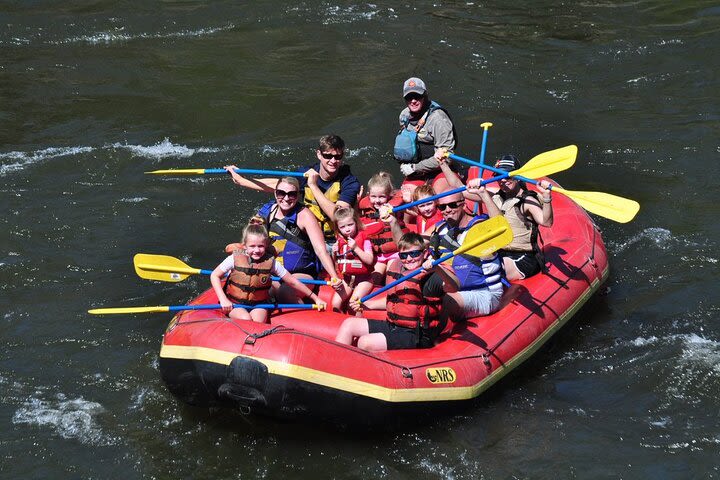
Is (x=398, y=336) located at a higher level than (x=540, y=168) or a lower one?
lower

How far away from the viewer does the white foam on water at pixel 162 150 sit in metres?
10.7

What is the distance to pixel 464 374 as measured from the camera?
246 inches

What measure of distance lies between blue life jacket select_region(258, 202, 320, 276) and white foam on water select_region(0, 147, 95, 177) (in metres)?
4.44

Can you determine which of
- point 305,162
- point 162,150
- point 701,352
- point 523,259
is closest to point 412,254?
point 523,259

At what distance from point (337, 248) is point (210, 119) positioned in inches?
204

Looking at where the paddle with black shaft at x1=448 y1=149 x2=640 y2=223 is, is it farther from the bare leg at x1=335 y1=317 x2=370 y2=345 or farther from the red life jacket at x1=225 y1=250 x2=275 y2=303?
the red life jacket at x1=225 y1=250 x2=275 y2=303

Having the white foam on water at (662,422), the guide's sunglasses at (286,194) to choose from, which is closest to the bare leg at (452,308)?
the guide's sunglasses at (286,194)

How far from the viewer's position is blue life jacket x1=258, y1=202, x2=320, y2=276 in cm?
691

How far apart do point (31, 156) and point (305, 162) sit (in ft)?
9.58

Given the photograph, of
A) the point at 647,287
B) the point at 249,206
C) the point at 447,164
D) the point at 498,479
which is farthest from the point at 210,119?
the point at 498,479

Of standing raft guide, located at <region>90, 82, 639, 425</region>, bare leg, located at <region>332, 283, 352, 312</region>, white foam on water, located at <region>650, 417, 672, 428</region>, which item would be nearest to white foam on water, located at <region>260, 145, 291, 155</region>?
standing raft guide, located at <region>90, 82, 639, 425</region>

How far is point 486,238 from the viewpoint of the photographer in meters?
6.31

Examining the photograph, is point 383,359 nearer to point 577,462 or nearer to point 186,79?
point 577,462

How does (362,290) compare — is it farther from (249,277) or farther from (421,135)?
(421,135)
